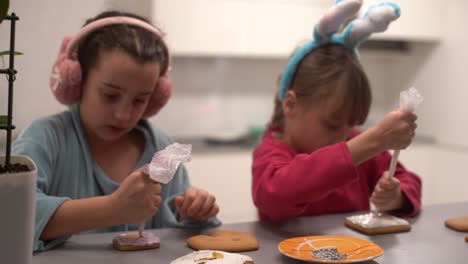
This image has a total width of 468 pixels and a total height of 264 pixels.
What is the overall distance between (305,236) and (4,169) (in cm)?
51

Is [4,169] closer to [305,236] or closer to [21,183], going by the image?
[21,183]

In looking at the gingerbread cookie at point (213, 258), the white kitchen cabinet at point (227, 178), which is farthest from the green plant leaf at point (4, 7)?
the white kitchen cabinet at point (227, 178)

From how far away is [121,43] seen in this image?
111cm

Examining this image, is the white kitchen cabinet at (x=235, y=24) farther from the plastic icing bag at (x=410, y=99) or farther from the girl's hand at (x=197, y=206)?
the plastic icing bag at (x=410, y=99)

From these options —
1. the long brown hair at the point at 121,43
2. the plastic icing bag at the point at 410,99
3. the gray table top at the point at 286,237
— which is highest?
the long brown hair at the point at 121,43

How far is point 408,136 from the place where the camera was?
97 centimetres

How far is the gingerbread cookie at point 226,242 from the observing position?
847mm

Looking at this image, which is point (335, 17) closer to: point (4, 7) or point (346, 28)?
point (346, 28)

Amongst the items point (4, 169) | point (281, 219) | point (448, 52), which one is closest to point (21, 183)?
point (4, 169)

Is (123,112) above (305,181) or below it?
above

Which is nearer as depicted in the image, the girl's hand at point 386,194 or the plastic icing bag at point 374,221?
the plastic icing bag at point 374,221

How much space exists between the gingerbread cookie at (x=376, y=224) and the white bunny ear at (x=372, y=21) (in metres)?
0.40

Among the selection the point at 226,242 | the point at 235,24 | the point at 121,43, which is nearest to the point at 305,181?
the point at 226,242

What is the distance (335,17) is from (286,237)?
0.49m
